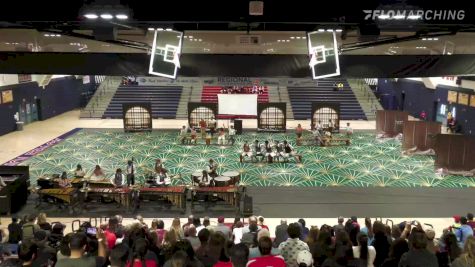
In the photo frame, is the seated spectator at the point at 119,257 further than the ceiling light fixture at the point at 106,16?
No

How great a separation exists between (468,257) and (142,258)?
432cm

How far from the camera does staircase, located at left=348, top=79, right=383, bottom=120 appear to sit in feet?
121

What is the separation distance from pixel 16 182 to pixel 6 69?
706 centimetres

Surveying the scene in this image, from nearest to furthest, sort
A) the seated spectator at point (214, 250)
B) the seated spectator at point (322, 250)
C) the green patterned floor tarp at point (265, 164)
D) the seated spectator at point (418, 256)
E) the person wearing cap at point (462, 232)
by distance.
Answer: the seated spectator at point (418, 256) < the seated spectator at point (214, 250) < the seated spectator at point (322, 250) < the person wearing cap at point (462, 232) < the green patterned floor tarp at point (265, 164)

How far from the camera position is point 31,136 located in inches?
1109

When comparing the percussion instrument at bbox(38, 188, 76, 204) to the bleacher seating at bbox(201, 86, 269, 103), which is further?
the bleacher seating at bbox(201, 86, 269, 103)

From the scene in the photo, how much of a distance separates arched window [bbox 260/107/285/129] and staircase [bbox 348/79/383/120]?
8.96 metres

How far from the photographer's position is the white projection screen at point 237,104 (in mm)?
36125

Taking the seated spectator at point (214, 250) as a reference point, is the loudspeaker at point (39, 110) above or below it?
above

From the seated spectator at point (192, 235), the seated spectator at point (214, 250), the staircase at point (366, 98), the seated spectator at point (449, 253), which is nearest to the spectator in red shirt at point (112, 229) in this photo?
the seated spectator at point (192, 235)

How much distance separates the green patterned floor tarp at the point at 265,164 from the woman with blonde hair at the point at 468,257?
1171 centimetres

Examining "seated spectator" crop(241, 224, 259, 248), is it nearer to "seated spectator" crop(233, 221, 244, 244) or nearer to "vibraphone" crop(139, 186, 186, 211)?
"seated spectator" crop(233, 221, 244, 244)

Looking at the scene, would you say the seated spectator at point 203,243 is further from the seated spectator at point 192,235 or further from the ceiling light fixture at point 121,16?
the ceiling light fixture at point 121,16

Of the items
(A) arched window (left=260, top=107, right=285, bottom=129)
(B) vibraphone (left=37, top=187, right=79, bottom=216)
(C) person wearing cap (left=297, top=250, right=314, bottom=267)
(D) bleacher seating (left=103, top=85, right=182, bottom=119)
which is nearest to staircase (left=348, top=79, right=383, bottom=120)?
(A) arched window (left=260, top=107, right=285, bottom=129)
